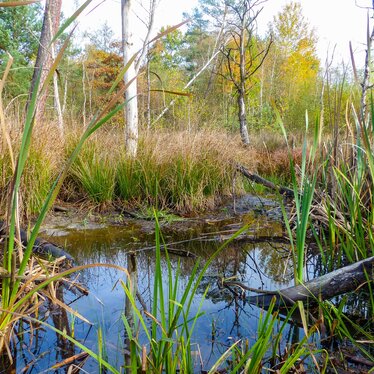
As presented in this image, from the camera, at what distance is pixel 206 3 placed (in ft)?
102

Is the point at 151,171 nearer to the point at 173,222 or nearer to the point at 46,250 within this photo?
the point at 173,222

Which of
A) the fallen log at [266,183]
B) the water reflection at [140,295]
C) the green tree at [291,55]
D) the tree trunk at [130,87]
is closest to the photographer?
the water reflection at [140,295]

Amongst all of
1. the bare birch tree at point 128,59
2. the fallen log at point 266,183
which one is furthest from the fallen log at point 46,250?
the bare birch tree at point 128,59

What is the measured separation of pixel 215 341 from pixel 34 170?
10.0ft

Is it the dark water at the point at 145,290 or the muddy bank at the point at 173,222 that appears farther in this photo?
the muddy bank at the point at 173,222

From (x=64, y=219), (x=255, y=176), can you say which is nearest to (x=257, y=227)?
(x=255, y=176)

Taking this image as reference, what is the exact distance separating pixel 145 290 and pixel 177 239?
1364mm

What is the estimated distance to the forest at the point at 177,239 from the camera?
48.0 inches

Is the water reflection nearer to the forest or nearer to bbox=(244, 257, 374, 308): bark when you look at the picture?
the forest

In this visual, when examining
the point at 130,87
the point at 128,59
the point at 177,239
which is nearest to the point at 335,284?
the point at 177,239

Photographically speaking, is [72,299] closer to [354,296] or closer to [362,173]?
[354,296]

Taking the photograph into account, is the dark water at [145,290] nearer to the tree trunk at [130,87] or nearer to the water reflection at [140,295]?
the water reflection at [140,295]

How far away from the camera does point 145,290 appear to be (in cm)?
217

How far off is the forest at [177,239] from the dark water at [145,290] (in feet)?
0.04
